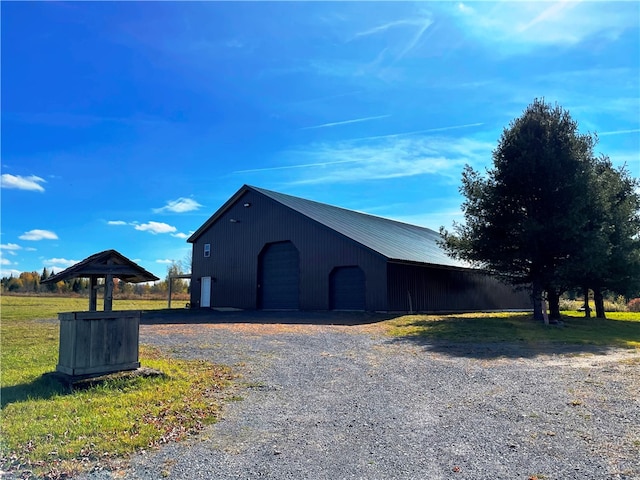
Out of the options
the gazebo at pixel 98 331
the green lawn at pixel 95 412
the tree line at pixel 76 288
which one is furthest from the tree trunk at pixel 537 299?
the tree line at pixel 76 288

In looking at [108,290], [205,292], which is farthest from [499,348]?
[205,292]

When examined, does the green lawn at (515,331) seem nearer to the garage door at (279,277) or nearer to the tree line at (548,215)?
the tree line at (548,215)

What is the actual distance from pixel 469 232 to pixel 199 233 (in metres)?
16.1

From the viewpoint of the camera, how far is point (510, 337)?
1338cm

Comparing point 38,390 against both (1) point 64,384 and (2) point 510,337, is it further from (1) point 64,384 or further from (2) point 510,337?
(2) point 510,337

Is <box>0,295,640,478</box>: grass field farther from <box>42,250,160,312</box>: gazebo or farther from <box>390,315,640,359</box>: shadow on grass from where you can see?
<box>390,315,640,359</box>: shadow on grass

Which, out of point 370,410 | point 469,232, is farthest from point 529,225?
point 370,410

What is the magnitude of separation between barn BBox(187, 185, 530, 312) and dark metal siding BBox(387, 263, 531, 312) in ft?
0.15

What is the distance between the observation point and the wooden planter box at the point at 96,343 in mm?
7098

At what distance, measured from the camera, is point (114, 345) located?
7480 mm

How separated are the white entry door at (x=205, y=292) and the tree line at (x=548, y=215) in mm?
14484

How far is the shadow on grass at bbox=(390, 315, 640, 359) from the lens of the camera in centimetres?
1084

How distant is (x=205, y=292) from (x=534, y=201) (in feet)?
60.3

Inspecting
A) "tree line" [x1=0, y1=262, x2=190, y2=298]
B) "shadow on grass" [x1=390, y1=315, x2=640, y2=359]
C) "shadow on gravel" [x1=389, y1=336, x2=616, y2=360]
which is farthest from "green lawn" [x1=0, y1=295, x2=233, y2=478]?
"tree line" [x1=0, y1=262, x2=190, y2=298]
